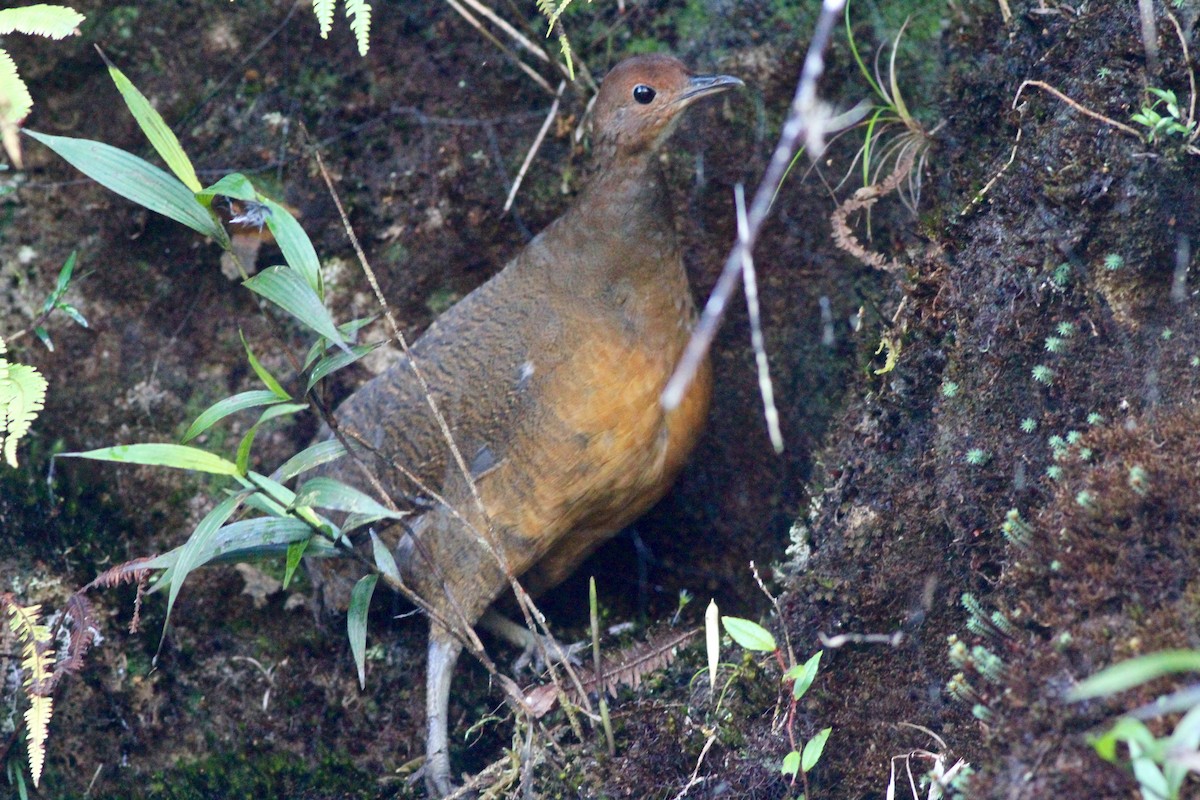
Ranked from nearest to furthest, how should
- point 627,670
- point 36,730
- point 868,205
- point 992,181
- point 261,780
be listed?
point 36,730
point 992,181
point 627,670
point 868,205
point 261,780

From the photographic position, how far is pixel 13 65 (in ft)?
9.16

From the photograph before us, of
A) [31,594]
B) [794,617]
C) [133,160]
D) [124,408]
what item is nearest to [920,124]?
[794,617]

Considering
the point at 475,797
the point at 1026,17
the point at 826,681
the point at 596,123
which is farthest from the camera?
the point at 596,123

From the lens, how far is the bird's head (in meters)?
4.31

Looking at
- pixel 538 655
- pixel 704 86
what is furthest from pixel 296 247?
pixel 538 655

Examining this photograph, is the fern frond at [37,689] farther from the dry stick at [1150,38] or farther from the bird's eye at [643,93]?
the dry stick at [1150,38]

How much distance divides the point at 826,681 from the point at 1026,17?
92.4 inches

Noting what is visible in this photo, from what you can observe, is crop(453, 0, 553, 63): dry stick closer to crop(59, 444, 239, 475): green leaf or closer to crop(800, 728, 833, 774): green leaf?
crop(59, 444, 239, 475): green leaf

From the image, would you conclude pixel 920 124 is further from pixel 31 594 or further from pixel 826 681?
pixel 31 594

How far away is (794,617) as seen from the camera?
3414 mm

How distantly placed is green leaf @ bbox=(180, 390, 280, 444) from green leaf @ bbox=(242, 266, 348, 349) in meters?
0.27

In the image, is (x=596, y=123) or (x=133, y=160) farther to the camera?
(x=596, y=123)

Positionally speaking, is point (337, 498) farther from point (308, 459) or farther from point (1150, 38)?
point (1150, 38)

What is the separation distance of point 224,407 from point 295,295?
38 centimetres
